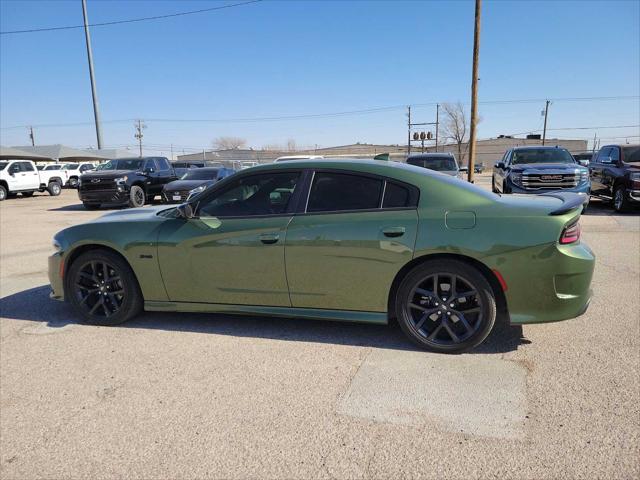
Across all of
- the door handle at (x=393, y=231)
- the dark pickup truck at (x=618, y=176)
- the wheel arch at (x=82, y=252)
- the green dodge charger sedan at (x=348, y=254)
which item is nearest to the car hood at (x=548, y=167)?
the dark pickup truck at (x=618, y=176)

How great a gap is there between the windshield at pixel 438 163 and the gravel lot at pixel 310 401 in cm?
994

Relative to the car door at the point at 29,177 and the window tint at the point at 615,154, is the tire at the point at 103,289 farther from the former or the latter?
the car door at the point at 29,177

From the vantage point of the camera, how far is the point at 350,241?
11.7ft

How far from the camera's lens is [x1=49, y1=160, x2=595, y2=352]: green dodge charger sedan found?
132 inches

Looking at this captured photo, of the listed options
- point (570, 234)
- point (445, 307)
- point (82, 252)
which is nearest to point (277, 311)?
point (445, 307)

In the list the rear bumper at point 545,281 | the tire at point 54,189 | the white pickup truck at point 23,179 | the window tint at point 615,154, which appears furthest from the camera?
the tire at point 54,189

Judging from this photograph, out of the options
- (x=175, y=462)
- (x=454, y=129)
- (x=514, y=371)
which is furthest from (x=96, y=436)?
(x=454, y=129)

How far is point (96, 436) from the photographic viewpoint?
2.60m

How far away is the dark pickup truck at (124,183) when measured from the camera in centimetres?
1562

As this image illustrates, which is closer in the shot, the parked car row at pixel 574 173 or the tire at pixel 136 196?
the parked car row at pixel 574 173

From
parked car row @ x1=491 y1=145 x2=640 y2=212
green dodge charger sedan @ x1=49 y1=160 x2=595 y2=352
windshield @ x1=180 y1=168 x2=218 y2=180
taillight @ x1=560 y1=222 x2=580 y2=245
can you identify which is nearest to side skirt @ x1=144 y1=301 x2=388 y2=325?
green dodge charger sedan @ x1=49 y1=160 x2=595 y2=352

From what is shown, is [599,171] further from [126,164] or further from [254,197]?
[126,164]

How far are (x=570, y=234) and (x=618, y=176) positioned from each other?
35.5ft

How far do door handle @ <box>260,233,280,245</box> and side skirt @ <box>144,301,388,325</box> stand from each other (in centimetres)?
58
